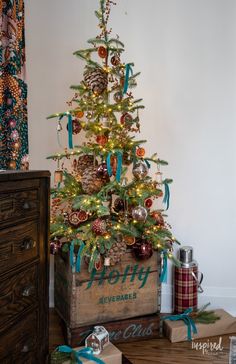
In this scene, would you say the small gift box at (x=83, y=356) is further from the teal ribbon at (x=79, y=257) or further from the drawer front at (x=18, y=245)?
the drawer front at (x=18, y=245)

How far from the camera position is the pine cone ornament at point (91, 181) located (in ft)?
5.86

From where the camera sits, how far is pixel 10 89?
1.79m

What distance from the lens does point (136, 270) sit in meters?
1.80

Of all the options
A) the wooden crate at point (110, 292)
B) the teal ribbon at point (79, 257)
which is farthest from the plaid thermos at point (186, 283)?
the teal ribbon at point (79, 257)

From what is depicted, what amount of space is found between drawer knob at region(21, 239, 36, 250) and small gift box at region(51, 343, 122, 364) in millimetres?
570

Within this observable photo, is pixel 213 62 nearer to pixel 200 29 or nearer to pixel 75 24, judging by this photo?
pixel 200 29

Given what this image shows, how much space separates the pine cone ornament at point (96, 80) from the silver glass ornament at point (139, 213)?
64 cm

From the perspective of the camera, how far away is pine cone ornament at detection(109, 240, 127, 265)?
5.57 ft

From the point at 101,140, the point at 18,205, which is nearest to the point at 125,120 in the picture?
the point at 101,140

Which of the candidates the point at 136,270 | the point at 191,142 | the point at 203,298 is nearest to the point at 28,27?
the point at 191,142

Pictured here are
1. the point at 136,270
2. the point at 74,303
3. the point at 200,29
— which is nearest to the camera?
the point at 74,303

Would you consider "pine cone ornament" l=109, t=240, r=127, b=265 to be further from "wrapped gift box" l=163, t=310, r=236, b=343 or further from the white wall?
the white wall

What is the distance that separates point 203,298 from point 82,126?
53.4 inches

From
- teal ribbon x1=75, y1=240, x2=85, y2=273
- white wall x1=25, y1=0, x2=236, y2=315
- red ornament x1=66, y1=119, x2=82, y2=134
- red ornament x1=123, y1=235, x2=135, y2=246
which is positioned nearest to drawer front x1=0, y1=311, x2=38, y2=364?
teal ribbon x1=75, y1=240, x2=85, y2=273
